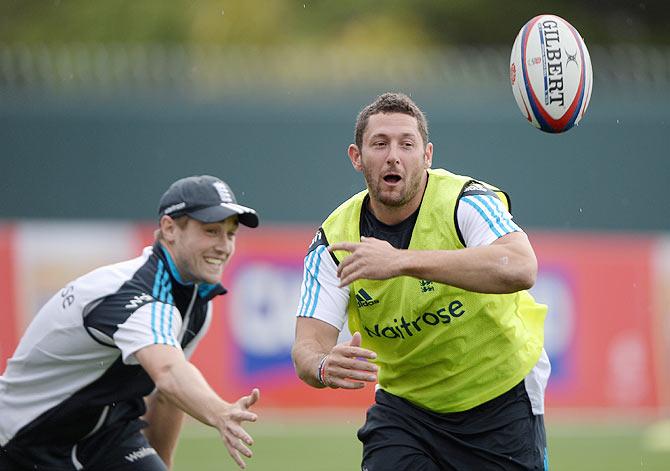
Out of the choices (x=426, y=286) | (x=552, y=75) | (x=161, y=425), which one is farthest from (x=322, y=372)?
(x=552, y=75)

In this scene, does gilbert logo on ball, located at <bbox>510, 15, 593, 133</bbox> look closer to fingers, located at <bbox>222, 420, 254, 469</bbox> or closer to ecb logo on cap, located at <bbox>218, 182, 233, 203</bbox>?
ecb logo on cap, located at <bbox>218, 182, 233, 203</bbox>

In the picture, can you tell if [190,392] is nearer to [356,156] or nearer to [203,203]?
[203,203]

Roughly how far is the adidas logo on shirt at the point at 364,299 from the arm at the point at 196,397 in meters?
0.90

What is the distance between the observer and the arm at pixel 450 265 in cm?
557

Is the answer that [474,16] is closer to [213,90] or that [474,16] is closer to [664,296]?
[213,90]

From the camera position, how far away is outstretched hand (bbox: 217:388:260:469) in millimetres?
5504

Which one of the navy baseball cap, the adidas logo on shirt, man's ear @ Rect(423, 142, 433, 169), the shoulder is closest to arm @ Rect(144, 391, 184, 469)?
the navy baseball cap

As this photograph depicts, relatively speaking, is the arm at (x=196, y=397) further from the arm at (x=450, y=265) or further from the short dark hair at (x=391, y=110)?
the short dark hair at (x=391, y=110)

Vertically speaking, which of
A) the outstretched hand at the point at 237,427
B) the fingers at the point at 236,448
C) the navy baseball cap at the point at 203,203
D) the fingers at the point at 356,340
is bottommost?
the fingers at the point at 236,448

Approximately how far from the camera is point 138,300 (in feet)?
20.6

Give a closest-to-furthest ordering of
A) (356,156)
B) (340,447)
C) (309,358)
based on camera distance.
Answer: (309,358)
(356,156)
(340,447)

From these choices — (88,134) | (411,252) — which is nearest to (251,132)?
(88,134)

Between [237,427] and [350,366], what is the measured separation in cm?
56

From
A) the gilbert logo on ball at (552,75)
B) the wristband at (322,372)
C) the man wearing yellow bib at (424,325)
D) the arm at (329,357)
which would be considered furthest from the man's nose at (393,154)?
the gilbert logo on ball at (552,75)
